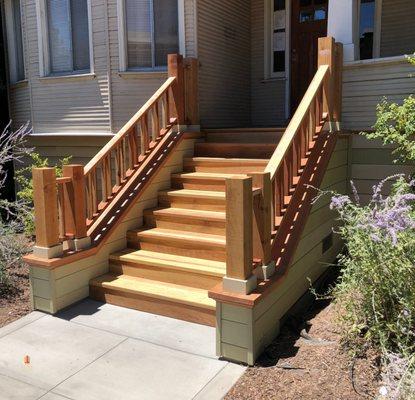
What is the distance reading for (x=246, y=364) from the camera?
3699 mm

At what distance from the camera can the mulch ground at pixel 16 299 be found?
4734mm

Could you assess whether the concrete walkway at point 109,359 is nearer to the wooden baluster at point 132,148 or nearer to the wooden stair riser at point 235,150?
the wooden baluster at point 132,148

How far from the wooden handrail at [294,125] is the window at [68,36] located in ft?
13.7

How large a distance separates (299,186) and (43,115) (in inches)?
212

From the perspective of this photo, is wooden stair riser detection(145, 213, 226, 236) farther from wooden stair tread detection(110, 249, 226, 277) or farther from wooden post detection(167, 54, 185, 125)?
wooden post detection(167, 54, 185, 125)

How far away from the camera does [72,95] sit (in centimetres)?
794

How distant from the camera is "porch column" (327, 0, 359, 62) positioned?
5996 mm

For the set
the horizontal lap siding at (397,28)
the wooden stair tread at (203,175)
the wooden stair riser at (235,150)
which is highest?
the horizontal lap siding at (397,28)

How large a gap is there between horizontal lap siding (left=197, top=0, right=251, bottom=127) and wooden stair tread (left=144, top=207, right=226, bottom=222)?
2198 mm

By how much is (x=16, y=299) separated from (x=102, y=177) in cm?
160

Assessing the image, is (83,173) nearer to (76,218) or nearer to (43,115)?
(76,218)

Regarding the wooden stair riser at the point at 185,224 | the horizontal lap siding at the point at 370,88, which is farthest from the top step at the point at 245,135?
the wooden stair riser at the point at 185,224

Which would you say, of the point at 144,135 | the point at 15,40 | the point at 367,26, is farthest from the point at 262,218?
the point at 15,40

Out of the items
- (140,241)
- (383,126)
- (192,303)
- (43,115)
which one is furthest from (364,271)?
(43,115)
